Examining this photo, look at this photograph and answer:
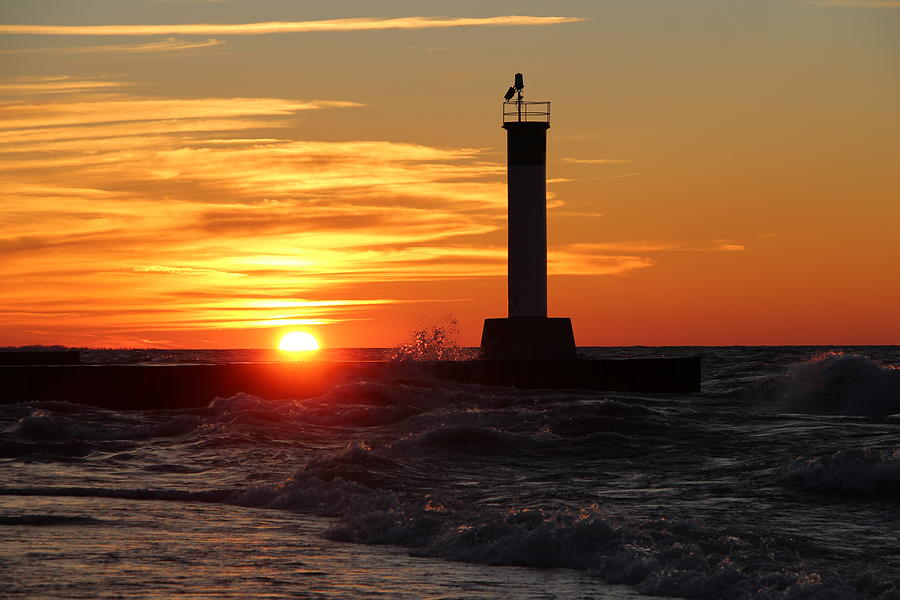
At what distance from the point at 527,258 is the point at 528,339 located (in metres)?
2.14

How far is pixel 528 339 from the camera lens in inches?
1101

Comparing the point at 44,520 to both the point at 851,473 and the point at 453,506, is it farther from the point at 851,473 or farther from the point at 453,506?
the point at 851,473

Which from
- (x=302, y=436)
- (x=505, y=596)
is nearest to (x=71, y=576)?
(x=505, y=596)

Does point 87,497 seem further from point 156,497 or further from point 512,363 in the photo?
point 512,363

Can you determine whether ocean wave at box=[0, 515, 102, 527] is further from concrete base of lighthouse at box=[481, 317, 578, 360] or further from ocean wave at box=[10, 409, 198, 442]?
concrete base of lighthouse at box=[481, 317, 578, 360]

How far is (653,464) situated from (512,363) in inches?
531

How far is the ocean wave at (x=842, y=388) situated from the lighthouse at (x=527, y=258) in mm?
6405

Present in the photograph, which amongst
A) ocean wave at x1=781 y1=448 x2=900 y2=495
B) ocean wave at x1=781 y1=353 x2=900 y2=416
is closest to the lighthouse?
ocean wave at x1=781 y1=353 x2=900 y2=416

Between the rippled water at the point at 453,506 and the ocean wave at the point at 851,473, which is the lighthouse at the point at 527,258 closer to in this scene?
the rippled water at the point at 453,506

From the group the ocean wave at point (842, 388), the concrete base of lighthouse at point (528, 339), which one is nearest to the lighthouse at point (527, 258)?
the concrete base of lighthouse at point (528, 339)

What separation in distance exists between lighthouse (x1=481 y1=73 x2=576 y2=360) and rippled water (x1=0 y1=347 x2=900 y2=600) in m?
8.05

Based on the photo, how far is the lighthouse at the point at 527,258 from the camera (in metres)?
27.8

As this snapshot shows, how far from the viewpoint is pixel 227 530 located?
9367 millimetres

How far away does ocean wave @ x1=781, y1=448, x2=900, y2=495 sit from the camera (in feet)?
37.1
